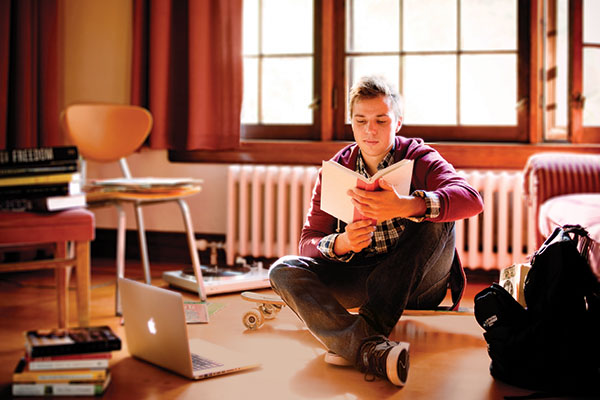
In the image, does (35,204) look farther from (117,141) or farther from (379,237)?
(379,237)

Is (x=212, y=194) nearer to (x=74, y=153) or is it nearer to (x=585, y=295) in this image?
(x=74, y=153)

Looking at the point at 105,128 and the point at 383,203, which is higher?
the point at 105,128

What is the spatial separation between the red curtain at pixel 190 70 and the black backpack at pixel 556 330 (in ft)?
6.45

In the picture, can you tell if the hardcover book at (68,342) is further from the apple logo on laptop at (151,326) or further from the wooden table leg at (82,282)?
the wooden table leg at (82,282)

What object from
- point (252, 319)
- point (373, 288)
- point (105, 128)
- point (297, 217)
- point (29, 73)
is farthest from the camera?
point (29, 73)

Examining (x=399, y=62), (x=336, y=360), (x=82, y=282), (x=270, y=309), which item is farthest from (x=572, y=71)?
(x=82, y=282)

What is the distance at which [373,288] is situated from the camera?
198cm

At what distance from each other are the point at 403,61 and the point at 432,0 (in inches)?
11.9

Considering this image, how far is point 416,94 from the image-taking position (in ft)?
11.2

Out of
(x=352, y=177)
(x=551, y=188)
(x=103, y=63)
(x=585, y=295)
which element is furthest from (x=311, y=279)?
(x=103, y=63)

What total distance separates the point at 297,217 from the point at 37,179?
1369 mm

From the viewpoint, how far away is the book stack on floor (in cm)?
175

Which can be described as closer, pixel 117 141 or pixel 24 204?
pixel 24 204

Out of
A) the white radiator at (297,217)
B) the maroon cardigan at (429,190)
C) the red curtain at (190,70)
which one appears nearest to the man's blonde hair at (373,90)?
the maroon cardigan at (429,190)
